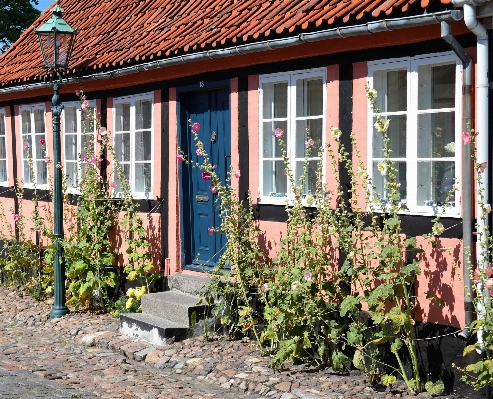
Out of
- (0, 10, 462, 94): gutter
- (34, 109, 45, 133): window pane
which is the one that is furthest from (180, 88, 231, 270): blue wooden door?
(34, 109, 45, 133): window pane

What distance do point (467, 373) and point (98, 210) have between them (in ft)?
19.6

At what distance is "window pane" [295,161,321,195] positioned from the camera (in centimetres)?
841

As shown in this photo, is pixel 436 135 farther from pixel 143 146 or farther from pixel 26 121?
pixel 26 121

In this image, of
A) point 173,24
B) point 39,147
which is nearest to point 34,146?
point 39,147

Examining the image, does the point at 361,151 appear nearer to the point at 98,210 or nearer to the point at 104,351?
the point at 104,351

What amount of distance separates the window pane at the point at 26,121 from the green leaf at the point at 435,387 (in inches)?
364

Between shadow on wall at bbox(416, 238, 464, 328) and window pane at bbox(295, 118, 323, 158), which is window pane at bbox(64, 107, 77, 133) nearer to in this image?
window pane at bbox(295, 118, 323, 158)

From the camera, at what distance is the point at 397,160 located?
24.4 ft

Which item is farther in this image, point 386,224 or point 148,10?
point 148,10

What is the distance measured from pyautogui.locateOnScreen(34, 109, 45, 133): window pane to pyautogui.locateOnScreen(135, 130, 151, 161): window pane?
9.90 feet

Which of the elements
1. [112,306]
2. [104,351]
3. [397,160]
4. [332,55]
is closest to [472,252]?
[397,160]

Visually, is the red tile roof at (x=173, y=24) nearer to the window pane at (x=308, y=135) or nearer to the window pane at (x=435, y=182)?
the window pane at (x=308, y=135)

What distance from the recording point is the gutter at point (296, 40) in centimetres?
657

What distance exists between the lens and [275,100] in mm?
8844
